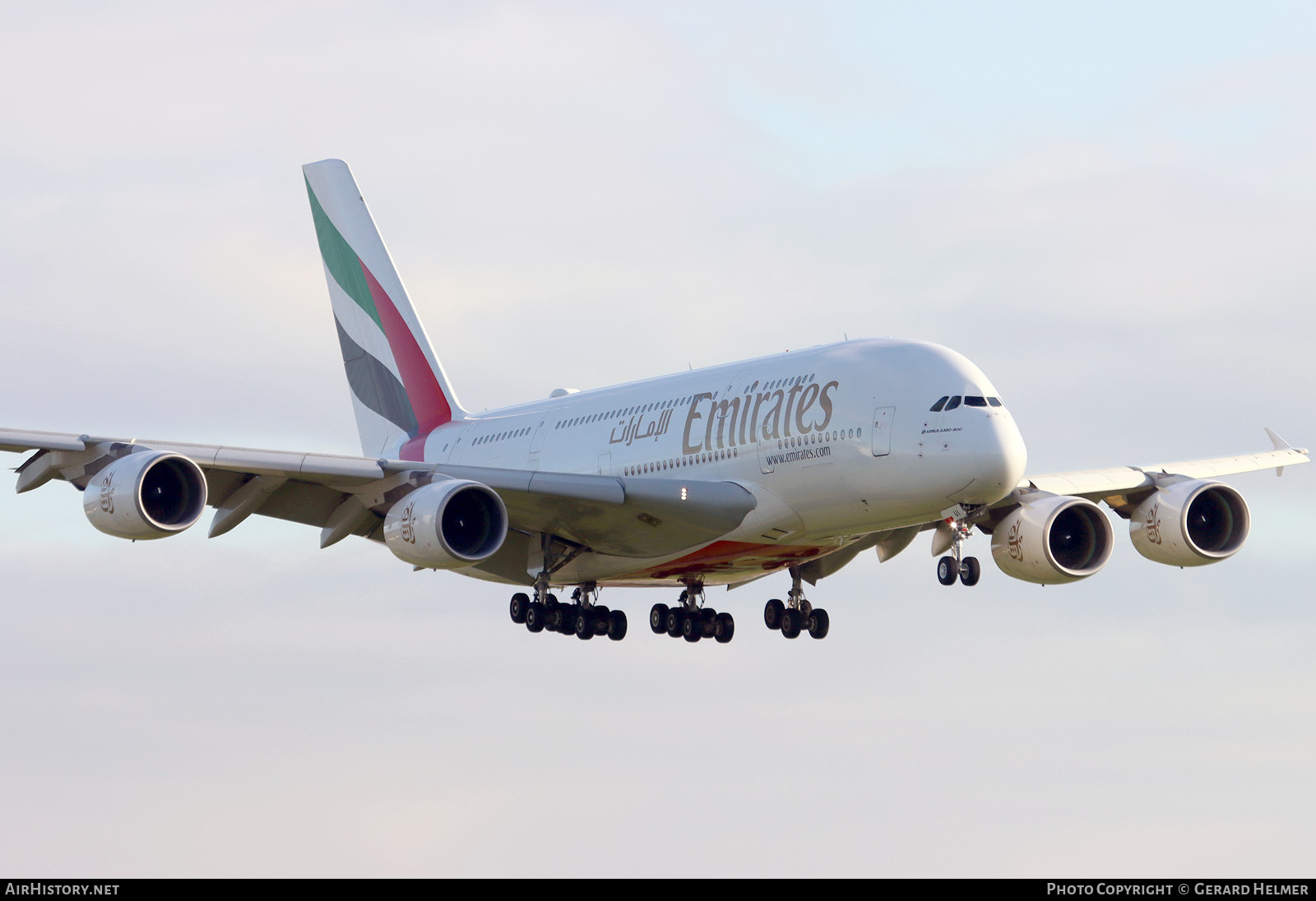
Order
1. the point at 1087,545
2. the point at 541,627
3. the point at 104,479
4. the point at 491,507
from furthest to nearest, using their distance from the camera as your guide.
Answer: the point at 541,627
the point at 1087,545
the point at 491,507
the point at 104,479

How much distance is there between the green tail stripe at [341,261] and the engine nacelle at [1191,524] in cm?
2040

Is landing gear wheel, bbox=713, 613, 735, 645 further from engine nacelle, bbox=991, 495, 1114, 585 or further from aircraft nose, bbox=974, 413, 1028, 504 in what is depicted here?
aircraft nose, bbox=974, 413, 1028, 504

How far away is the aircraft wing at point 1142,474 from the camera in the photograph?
35.9m

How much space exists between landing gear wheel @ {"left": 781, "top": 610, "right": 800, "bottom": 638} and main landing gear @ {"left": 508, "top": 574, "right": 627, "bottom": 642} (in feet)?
11.4

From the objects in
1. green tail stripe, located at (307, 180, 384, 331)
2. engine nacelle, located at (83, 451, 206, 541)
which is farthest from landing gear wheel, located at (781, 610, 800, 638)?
green tail stripe, located at (307, 180, 384, 331)

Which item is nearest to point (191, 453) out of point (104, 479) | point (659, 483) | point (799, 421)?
point (104, 479)

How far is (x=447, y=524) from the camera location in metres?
32.8

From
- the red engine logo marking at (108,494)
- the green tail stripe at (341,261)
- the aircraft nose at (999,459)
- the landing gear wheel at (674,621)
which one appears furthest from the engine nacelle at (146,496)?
the green tail stripe at (341,261)

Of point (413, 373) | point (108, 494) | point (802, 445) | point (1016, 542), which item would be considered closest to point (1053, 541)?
point (1016, 542)

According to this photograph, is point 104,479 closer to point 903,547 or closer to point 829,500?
point 829,500

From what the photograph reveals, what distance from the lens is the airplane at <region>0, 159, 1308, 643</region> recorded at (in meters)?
30.9

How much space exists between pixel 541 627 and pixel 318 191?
1768 centimetres

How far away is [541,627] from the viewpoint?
38156 millimetres

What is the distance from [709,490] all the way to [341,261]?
18.7 m
